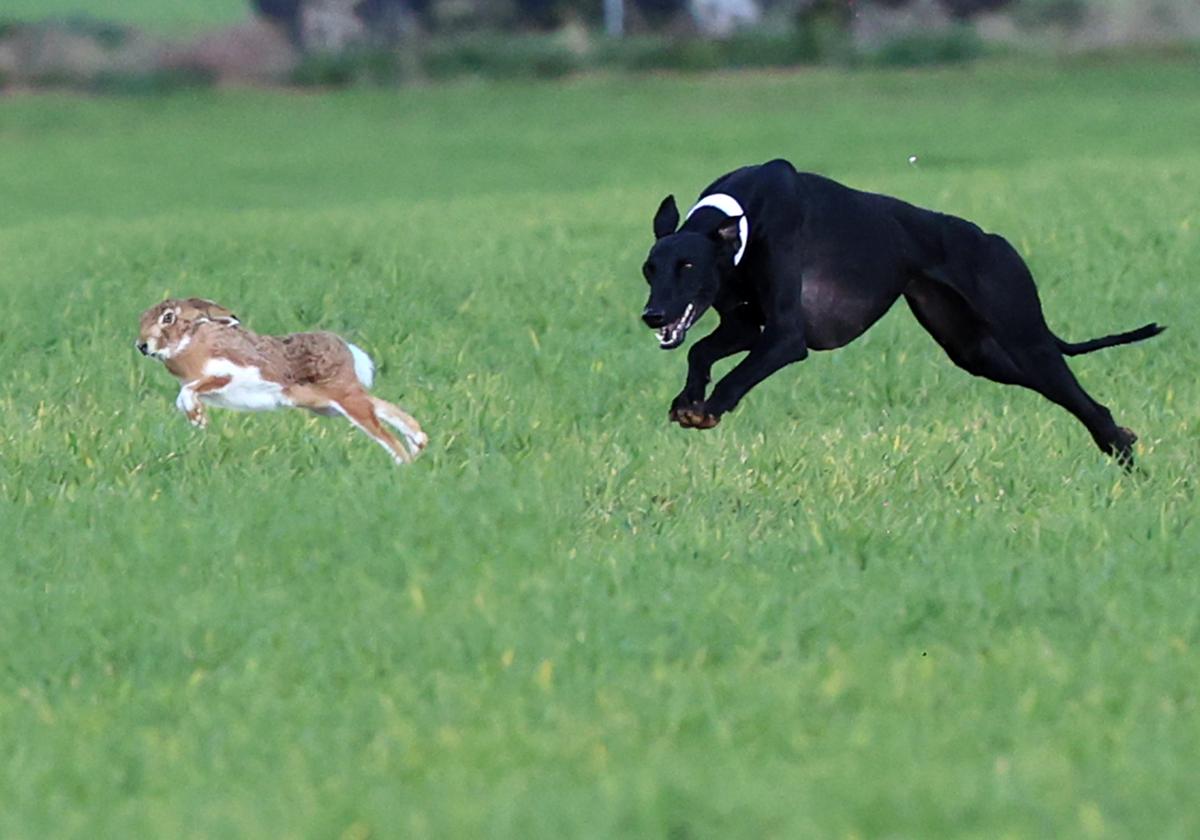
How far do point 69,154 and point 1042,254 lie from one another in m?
27.7

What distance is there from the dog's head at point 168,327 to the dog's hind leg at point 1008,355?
301cm

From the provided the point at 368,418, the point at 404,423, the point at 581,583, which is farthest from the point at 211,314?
the point at 581,583

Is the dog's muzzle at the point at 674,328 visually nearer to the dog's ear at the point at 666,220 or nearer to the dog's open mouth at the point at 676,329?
the dog's open mouth at the point at 676,329

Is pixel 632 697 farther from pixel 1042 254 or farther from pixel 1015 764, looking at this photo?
pixel 1042 254

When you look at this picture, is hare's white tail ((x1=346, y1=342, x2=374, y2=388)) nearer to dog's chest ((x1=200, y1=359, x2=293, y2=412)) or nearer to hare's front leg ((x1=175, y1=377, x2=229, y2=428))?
dog's chest ((x1=200, y1=359, x2=293, y2=412))

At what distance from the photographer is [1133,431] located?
32.6 ft

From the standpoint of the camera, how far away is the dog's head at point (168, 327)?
841cm

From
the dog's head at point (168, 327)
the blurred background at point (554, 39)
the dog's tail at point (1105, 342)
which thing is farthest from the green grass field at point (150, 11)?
the dog's head at point (168, 327)

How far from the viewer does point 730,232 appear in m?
8.05

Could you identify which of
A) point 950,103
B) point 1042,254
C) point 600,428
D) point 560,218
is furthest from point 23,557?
point 950,103

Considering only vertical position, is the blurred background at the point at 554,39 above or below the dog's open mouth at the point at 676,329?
below

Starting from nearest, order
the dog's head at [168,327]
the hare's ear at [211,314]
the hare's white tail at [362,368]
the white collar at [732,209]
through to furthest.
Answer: the white collar at [732,209] < the dog's head at [168,327] < the hare's ear at [211,314] < the hare's white tail at [362,368]

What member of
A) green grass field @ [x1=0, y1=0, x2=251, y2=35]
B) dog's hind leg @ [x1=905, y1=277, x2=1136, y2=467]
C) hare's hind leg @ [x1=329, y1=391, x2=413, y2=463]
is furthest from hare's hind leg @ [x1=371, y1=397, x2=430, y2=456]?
green grass field @ [x1=0, y1=0, x2=251, y2=35]

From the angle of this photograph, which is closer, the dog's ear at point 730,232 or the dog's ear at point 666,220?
the dog's ear at point 730,232
